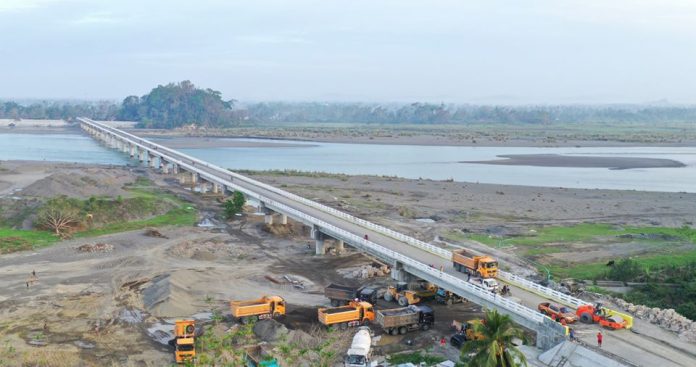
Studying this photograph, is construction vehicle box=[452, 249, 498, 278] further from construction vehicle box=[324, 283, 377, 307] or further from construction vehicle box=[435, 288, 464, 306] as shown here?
construction vehicle box=[324, 283, 377, 307]

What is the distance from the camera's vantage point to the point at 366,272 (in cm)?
4425

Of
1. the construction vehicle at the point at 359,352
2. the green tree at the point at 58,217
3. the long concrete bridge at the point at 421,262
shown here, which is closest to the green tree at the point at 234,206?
the long concrete bridge at the point at 421,262

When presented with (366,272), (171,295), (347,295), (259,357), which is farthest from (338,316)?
(366,272)

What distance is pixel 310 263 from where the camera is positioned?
157 feet

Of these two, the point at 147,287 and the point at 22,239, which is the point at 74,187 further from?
the point at 147,287

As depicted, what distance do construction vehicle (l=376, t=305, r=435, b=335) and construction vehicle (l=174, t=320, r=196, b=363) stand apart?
9.13 meters

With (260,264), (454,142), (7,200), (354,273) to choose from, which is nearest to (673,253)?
(354,273)

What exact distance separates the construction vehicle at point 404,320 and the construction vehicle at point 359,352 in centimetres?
264

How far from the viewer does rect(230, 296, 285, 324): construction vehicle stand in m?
33.8

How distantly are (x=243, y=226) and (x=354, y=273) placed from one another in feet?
61.2

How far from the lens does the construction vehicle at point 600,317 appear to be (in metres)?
27.8

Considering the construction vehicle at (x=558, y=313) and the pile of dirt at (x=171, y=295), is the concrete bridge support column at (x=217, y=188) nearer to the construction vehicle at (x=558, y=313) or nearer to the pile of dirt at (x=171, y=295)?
the pile of dirt at (x=171, y=295)

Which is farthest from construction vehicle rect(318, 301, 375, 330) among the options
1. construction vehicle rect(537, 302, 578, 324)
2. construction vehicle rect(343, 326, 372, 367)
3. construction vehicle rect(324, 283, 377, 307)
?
construction vehicle rect(537, 302, 578, 324)

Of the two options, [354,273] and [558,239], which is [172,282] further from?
[558,239]
